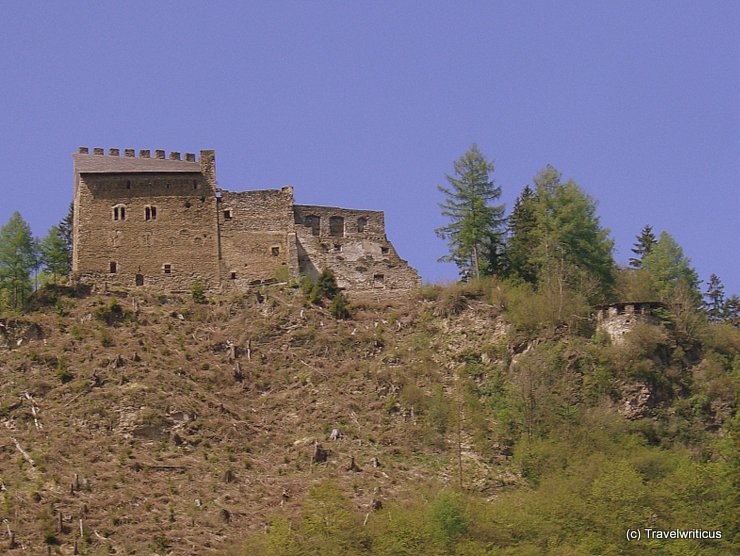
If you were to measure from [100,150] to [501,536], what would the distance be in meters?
32.1

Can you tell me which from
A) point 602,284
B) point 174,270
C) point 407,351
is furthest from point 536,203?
point 174,270

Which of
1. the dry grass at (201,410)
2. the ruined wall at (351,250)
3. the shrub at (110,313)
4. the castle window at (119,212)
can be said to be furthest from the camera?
the castle window at (119,212)

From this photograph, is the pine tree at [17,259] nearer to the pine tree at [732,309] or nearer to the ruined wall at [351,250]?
the ruined wall at [351,250]

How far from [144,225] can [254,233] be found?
17.0 ft

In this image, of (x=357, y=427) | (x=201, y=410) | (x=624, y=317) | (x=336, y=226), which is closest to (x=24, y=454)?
(x=201, y=410)

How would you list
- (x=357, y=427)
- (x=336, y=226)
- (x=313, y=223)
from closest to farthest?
(x=357, y=427) → (x=313, y=223) → (x=336, y=226)

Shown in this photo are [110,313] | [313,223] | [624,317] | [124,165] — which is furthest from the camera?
[313,223]

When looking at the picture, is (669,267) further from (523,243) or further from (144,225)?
(144,225)

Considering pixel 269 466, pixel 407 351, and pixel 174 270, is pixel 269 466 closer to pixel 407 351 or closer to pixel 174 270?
pixel 407 351

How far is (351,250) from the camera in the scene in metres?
82.1

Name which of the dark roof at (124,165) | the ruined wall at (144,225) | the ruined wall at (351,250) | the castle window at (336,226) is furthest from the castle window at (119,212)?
the castle window at (336,226)

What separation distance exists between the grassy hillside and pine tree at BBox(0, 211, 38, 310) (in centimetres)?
916

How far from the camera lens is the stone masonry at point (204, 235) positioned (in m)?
80.6

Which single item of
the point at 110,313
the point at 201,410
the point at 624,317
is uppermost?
the point at 110,313
